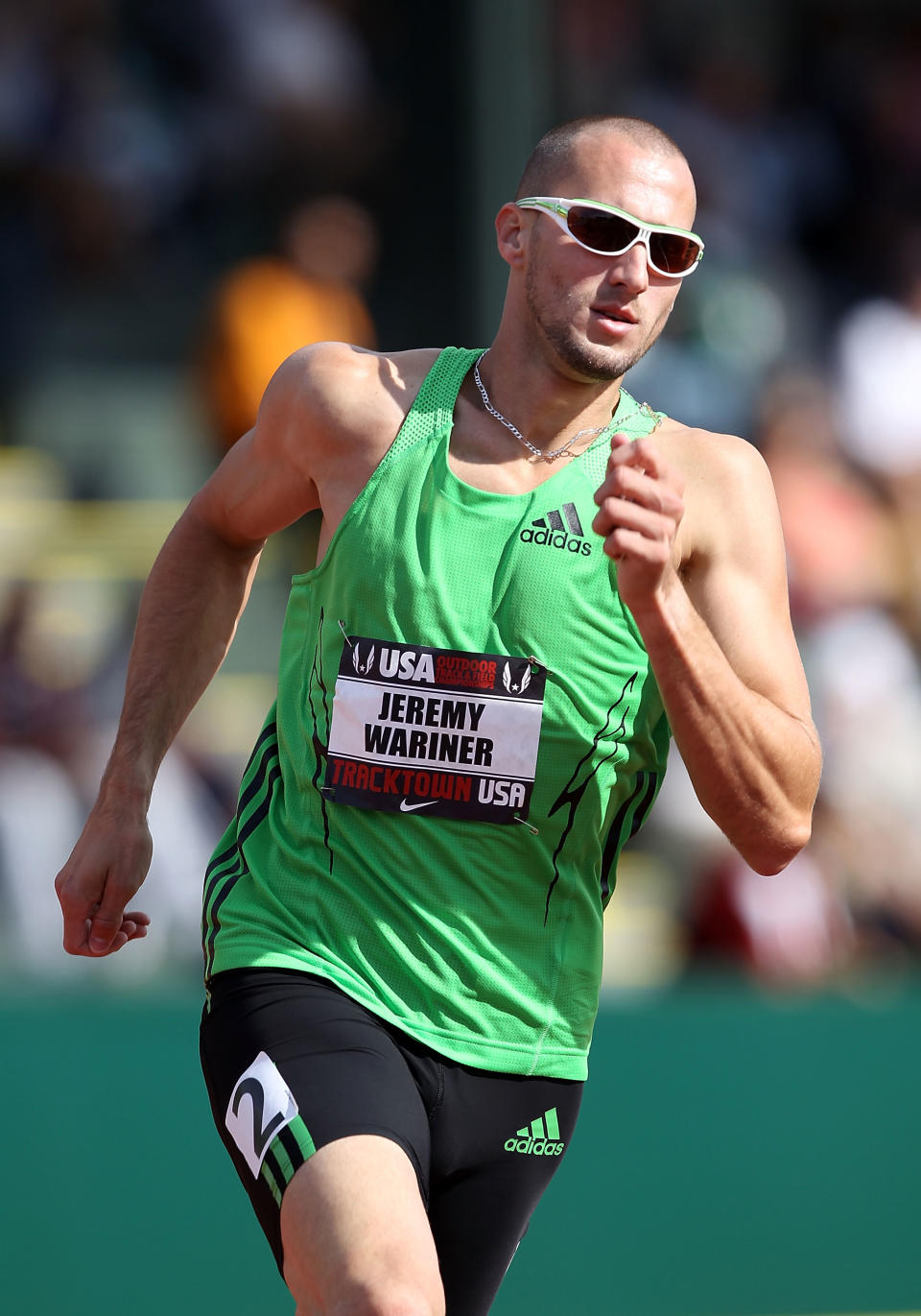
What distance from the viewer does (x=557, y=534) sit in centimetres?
323

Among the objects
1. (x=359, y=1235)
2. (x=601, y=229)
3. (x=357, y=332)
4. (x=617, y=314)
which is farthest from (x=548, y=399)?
(x=357, y=332)

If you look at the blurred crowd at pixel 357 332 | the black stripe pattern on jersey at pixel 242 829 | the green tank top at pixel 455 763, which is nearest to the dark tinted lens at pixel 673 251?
the green tank top at pixel 455 763

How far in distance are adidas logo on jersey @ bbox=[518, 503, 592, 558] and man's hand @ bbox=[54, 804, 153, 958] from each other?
94 cm

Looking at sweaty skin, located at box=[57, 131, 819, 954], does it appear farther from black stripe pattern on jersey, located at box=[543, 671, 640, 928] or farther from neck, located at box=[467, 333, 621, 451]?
black stripe pattern on jersey, located at box=[543, 671, 640, 928]

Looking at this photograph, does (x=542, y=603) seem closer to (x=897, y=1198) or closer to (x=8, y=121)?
(x=897, y=1198)

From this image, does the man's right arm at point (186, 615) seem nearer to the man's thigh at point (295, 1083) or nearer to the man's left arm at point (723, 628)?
the man's thigh at point (295, 1083)

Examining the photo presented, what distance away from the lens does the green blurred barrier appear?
5.67m

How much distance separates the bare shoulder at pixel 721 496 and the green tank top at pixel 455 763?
16 cm

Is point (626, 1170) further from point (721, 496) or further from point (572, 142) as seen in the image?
point (572, 142)

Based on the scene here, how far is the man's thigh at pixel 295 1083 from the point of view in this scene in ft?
9.48

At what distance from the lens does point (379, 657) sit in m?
3.21

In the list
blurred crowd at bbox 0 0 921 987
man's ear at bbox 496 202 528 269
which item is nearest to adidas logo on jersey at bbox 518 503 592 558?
man's ear at bbox 496 202 528 269

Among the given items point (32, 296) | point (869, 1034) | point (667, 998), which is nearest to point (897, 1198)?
point (869, 1034)

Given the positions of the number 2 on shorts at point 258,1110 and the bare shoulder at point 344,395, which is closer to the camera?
the number 2 on shorts at point 258,1110
